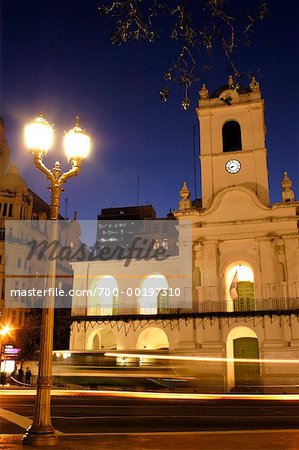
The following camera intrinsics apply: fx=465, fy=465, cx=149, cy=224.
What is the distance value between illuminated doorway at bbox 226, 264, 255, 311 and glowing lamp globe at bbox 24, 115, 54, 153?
2754cm

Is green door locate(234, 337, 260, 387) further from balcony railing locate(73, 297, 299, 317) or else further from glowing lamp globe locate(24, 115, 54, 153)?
glowing lamp globe locate(24, 115, 54, 153)

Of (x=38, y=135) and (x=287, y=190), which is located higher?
(x=287, y=190)

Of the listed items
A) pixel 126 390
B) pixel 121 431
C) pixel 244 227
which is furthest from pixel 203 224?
pixel 121 431

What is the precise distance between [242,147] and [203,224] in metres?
7.66

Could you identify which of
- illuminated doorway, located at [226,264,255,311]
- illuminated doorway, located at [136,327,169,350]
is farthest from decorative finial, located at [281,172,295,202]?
illuminated doorway, located at [136,327,169,350]

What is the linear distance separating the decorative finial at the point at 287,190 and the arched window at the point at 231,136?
5.11m

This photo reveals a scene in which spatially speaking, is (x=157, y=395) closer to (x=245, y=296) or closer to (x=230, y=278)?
(x=230, y=278)

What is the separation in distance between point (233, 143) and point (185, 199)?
664 centimetres

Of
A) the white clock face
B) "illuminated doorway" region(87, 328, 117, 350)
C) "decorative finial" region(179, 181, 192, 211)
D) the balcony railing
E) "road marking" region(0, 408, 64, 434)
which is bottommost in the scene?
"road marking" region(0, 408, 64, 434)

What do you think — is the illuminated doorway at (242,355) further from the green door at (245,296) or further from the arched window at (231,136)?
the arched window at (231,136)

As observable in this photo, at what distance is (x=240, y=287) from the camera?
126 feet

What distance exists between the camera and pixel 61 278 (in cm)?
6562

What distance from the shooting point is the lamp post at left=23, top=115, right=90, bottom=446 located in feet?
30.2

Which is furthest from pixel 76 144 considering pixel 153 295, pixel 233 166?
pixel 153 295
